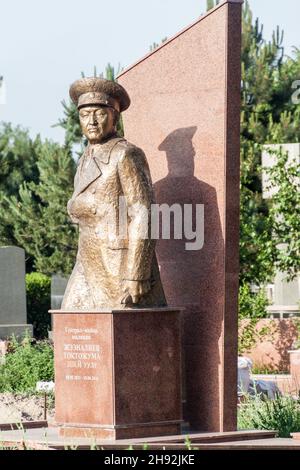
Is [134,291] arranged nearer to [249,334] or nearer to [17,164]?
[249,334]

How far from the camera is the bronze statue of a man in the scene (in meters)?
9.98

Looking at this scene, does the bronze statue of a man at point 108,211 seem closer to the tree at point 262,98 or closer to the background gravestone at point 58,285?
the tree at point 262,98

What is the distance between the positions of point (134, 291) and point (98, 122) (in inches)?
57.5

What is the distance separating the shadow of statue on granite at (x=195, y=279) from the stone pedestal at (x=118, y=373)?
42 cm

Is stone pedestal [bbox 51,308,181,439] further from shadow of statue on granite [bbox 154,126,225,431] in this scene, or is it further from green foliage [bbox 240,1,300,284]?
green foliage [bbox 240,1,300,284]

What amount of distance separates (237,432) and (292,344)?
471 inches

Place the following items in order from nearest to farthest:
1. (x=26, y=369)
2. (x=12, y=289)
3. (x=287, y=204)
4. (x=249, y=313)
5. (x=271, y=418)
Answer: (x=271, y=418), (x=26, y=369), (x=287, y=204), (x=249, y=313), (x=12, y=289)

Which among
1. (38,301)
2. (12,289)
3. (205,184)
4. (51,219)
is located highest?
(51,219)

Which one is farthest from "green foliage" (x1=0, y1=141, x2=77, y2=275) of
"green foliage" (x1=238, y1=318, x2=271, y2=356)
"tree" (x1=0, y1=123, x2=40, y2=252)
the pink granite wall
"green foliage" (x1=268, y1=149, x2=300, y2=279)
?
the pink granite wall

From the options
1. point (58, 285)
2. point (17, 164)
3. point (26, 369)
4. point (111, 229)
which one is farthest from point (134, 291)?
point (17, 164)

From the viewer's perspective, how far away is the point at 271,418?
11281 mm

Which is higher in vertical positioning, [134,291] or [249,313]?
[134,291]

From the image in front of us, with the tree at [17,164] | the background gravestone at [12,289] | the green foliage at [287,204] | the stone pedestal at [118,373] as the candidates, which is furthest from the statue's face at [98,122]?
→ the tree at [17,164]
